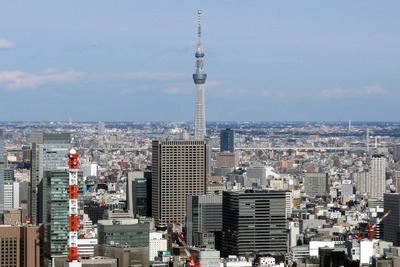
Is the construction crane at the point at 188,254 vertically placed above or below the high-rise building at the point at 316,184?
below

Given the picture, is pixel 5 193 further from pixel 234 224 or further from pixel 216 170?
pixel 216 170

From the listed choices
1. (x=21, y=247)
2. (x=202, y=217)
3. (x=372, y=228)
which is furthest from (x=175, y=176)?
(x=21, y=247)

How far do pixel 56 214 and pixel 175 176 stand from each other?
73.9ft

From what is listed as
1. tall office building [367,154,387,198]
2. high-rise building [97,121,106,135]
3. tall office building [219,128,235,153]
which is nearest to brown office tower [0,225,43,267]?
tall office building [367,154,387,198]

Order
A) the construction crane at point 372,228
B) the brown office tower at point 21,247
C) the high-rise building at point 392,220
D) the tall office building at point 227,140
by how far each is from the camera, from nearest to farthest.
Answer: the brown office tower at point 21,247 < the construction crane at point 372,228 < the high-rise building at point 392,220 < the tall office building at point 227,140

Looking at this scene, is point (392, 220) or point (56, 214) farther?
point (392, 220)

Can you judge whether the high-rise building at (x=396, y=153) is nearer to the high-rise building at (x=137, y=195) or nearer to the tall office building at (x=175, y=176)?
the tall office building at (x=175, y=176)

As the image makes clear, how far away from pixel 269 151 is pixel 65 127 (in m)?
33.5

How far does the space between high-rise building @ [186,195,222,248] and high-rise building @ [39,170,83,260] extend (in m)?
8.76

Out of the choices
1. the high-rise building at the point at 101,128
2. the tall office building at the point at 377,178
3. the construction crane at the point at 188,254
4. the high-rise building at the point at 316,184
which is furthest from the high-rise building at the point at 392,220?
the high-rise building at the point at 101,128

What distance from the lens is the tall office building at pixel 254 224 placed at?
44219 millimetres

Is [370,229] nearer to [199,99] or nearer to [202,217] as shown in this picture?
[202,217]

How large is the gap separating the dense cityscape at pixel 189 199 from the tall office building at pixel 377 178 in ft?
0.51

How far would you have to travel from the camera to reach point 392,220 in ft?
158
